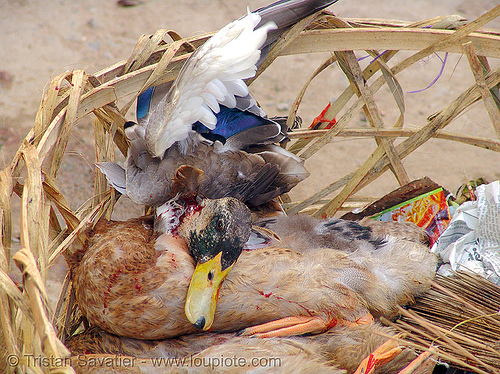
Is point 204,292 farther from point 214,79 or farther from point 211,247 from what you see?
point 214,79

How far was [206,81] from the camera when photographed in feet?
3.37

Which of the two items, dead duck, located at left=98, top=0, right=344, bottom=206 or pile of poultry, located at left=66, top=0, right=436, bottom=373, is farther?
dead duck, located at left=98, top=0, right=344, bottom=206

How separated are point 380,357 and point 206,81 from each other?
687 millimetres

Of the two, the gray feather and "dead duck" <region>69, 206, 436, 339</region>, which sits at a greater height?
the gray feather

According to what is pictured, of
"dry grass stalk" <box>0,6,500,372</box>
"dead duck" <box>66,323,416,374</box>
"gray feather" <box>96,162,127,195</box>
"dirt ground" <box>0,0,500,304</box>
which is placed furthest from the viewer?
"dirt ground" <box>0,0,500,304</box>

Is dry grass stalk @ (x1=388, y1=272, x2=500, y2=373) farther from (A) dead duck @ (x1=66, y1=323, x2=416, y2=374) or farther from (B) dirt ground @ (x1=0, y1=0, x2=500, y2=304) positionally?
(B) dirt ground @ (x1=0, y1=0, x2=500, y2=304)

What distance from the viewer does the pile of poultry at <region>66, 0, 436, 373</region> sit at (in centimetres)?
94

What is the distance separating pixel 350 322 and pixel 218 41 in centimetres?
69

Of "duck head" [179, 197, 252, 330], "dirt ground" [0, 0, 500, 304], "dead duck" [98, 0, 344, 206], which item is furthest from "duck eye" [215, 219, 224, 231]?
"dirt ground" [0, 0, 500, 304]

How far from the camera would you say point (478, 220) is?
4.25ft

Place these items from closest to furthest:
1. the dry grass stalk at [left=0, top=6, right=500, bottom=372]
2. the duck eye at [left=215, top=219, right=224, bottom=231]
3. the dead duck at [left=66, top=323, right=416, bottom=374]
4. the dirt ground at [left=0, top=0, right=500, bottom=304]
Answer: the dry grass stalk at [left=0, top=6, right=500, bottom=372] < the dead duck at [left=66, top=323, right=416, bottom=374] < the duck eye at [left=215, top=219, right=224, bottom=231] < the dirt ground at [left=0, top=0, right=500, bottom=304]

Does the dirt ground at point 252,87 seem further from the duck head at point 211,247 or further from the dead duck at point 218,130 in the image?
the duck head at point 211,247

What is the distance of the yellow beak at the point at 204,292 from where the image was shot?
895 mm

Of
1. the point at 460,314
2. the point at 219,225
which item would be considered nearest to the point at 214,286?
the point at 219,225
